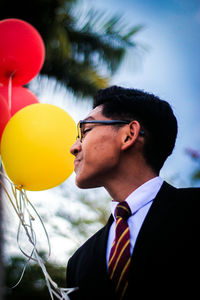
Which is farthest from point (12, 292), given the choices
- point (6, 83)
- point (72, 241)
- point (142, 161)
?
point (142, 161)

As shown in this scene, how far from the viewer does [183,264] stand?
130 cm

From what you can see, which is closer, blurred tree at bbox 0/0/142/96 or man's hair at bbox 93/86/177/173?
man's hair at bbox 93/86/177/173

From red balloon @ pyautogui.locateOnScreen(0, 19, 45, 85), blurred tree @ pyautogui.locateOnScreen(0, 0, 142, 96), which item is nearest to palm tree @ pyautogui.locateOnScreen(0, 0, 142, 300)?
blurred tree @ pyautogui.locateOnScreen(0, 0, 142, 96)

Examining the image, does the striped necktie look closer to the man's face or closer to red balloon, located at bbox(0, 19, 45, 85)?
the man's face

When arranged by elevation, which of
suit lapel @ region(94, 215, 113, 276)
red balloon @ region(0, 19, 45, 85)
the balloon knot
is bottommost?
the balloon knot

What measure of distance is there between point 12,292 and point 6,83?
7.75m

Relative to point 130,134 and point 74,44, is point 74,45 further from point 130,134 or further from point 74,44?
point 130,134

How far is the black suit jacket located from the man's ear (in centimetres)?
28

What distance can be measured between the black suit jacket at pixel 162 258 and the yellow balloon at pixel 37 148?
629 mm

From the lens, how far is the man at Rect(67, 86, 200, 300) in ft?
4.31

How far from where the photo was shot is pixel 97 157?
166cm

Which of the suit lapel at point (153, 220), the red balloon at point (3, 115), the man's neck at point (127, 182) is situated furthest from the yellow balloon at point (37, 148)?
the suit lapel at point (153, 220)

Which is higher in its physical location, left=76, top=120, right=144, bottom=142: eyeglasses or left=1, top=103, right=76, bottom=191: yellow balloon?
left=76, top=120, right=144, bottom=142: eyeglasses

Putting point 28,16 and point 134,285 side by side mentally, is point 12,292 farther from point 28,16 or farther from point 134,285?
point 134,285
